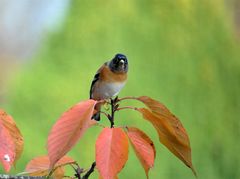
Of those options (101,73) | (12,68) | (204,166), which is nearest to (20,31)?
(12,68)

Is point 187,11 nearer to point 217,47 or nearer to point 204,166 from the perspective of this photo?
point 217,47

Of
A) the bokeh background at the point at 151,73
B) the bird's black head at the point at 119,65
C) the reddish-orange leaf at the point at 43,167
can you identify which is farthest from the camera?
the bokeh background at the point at 151,73

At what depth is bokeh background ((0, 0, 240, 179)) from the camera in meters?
2.38

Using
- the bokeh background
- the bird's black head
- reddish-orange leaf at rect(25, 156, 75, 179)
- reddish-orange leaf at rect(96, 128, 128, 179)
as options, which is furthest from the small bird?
the bokeh background

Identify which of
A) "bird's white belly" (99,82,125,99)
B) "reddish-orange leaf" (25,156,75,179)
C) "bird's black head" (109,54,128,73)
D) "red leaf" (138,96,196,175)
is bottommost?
"reddish-orange leaf" (25,156,75,179)

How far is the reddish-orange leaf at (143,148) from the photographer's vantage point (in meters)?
0.56

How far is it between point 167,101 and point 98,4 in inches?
19.7

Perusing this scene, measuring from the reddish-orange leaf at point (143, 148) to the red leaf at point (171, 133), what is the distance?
0.01 meters

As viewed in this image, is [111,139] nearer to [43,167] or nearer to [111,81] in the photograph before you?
[43,167]

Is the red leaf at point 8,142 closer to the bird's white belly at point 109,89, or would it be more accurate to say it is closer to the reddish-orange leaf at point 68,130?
the reddish-orange leaf at point 68,130

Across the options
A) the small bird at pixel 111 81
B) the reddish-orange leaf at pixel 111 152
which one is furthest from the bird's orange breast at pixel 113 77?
the reddish-orange leaf at pixel 111 152

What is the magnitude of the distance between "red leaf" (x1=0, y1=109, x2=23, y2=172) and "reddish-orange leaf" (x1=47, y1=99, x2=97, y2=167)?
0.27ft

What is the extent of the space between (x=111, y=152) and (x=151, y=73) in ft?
6.33

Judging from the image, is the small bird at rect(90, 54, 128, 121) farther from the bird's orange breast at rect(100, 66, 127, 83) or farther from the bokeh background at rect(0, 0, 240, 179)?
the bokeh background at rect(0, 0, 240, 179)
